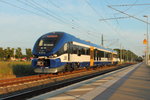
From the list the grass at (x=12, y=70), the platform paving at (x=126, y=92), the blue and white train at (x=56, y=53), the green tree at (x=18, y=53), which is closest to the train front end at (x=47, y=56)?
the blue and white train at (x=56, y=53)

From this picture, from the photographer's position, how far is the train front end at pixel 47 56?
58.4 ft

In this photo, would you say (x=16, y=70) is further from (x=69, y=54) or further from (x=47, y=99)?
(x=47, y=99)

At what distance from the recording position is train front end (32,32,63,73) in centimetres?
1780

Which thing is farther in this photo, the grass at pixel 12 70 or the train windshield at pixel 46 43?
the grass at pixel 12 70

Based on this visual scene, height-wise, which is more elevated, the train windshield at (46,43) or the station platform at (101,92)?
the train windshield at (46,43)

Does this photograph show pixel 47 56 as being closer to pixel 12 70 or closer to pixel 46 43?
pixel 46 43

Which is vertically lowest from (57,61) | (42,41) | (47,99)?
(47,99)

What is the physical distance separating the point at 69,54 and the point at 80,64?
151 inches

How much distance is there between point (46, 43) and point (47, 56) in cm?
142

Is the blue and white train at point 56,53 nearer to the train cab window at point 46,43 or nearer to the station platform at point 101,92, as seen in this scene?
the train cab window at point 46,43

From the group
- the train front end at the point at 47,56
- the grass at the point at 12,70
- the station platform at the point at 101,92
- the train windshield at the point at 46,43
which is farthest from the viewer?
the grass at the point at 12,70

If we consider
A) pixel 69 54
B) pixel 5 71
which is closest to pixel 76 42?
pixel 69 54

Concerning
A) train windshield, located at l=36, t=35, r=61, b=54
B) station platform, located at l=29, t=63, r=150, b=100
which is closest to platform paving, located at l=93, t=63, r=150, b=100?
station platform, located at l=29, t=63, r=150, b=100

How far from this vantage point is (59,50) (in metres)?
18.5
